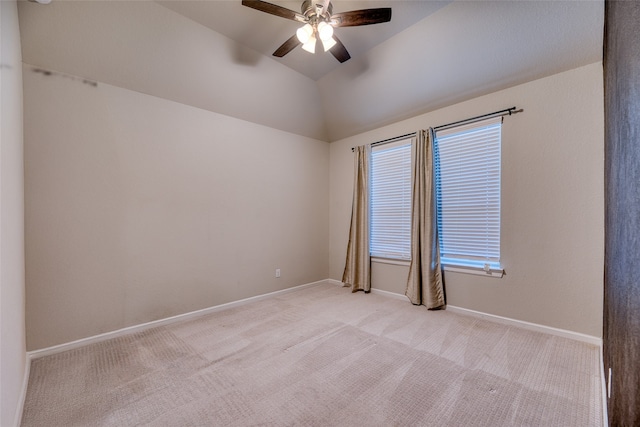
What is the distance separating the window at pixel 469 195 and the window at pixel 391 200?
478 mm

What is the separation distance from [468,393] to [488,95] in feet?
10.0

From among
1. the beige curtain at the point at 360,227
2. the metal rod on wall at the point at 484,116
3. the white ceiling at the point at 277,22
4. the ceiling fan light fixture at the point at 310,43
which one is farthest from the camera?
the beige curtain at the point at 360,227

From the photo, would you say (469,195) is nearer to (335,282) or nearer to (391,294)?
(391,294)

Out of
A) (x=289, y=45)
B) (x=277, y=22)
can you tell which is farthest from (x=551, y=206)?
(x=277, y=22)

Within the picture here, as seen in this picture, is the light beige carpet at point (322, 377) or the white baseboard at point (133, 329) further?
the white baseboard at point (133, 329)

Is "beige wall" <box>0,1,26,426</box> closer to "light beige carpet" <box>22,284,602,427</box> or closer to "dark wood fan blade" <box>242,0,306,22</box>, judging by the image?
"light beige carpet" <box>22,284,602,427</box>

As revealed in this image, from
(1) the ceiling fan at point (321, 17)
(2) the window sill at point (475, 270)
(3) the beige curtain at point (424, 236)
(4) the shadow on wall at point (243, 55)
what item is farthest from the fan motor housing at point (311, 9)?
(2) the window sill at point (475, 270)

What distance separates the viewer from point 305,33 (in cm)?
213

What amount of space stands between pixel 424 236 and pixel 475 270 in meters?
0.70

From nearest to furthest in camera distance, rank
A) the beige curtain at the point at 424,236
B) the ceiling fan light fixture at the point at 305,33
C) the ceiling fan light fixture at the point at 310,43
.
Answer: the ceiling fan light fixture at the point at 305,33 → the ceiling fan light fixture at the point at 310,43 → the beige curtain at the point at 424,236

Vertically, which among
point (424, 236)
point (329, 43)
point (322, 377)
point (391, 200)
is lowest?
point (322, 377)

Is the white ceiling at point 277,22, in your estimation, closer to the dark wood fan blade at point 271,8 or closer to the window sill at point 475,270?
the dark wood fan blade at point 271,8

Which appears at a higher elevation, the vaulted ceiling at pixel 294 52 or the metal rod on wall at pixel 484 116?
the vaulted ceiling at pixel 294 52

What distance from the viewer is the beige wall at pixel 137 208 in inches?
88.4
